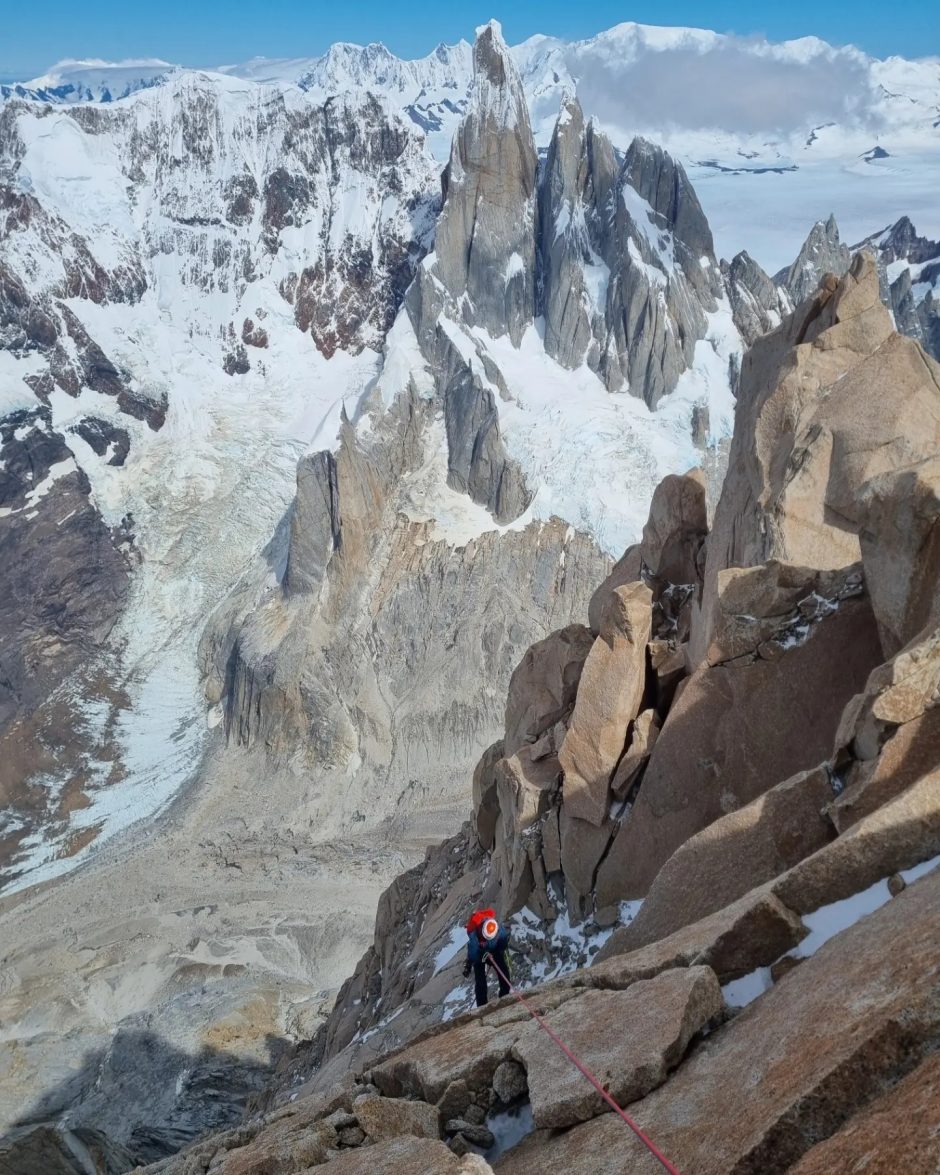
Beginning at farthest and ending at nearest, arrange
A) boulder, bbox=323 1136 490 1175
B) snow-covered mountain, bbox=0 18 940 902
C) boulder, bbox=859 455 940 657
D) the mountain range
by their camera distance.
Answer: snow-covered mountain, bbox=0 18 940 902 → the mountain range → boulder, bbox=859 455 940 657 → boulder, bbox=323 1136 490 1175

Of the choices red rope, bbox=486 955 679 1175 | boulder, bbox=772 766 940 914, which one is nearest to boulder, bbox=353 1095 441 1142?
red rope, bbox=486 955 679 1175

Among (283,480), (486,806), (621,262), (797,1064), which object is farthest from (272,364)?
(797,1064)

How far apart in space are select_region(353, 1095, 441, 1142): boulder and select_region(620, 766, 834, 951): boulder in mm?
5539

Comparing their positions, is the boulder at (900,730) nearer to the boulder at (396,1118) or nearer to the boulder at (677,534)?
the boulder at (396,1118)

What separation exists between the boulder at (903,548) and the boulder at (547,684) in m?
10.2

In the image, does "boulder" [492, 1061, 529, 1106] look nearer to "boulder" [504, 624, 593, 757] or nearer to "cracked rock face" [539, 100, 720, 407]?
"boulder" [504, 624, 593, 757]

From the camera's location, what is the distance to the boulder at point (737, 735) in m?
18.2

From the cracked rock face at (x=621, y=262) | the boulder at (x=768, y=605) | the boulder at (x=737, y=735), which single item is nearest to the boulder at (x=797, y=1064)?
the boulder at (x=737, y=735)

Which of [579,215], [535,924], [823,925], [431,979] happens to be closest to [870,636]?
[823,925]

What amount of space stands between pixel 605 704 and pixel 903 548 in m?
8.49

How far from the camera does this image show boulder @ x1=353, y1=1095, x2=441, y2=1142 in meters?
10.4

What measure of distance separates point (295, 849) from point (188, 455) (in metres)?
53.1

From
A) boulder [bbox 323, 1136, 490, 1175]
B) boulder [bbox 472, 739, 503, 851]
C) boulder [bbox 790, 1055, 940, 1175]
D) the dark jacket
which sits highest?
boulder [bbox 790, 1055, 940, 1175]

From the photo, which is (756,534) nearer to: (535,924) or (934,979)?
(535,924)
